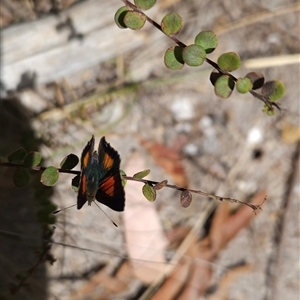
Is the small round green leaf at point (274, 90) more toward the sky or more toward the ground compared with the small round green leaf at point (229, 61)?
more toward the ground

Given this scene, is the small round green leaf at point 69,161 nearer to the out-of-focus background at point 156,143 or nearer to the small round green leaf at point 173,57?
the small round green leaf at point 173,57

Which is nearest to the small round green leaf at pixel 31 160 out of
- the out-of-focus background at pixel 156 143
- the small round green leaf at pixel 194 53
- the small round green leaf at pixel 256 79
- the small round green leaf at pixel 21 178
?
the small round green leaf at pixel 21 178

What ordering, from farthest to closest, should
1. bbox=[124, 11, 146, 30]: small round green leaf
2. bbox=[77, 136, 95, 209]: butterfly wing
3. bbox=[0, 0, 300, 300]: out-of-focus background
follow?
bbox=[0, 0, 300, 300]: out-of-focus background
bbox=[124, 11, 146, 30]: small round green leaf
bbox=[77, 136, 95, 209]: butterfly wing

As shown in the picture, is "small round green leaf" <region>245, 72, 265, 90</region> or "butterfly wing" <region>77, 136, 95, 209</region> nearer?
"butterfly wing" <region>77, 136, 95, 209</region>

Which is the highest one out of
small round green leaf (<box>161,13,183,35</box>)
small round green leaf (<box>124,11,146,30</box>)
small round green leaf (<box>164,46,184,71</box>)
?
small round green leaf (<box>124,11,146,30</box>)

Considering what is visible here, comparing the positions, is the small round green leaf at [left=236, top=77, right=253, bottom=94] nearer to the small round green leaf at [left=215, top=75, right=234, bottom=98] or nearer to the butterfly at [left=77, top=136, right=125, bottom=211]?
the small round green leaf at [left=215, top=75, right=234, bottom=98]

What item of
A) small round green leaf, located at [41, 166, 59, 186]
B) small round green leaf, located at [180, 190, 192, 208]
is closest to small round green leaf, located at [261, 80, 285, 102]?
small round green leaf, located at [180, 190, 192, 208]

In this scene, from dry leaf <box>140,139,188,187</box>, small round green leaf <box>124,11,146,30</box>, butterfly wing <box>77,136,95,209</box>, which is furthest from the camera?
dry leaf <box>140,139,188,187</box>
